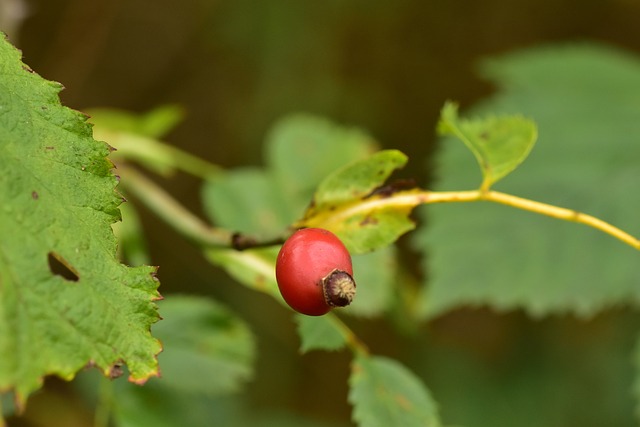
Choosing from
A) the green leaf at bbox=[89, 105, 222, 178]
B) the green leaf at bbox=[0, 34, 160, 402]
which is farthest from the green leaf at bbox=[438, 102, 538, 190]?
the green leaf at bbox=[89, 105, 222, 178]

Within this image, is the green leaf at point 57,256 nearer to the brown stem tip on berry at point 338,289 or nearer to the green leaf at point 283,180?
the brown stem tip on berry at point 338,289

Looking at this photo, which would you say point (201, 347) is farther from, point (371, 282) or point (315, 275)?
point (315, 275)

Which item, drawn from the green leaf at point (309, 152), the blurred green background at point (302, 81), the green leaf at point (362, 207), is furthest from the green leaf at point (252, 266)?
the blurred green background at point (302, 81)

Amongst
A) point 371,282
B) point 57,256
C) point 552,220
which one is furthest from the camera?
point 552,220

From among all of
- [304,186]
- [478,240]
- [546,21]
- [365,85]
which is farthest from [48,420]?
[546,21]

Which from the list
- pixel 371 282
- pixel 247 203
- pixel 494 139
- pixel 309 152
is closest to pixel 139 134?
pixel 247 203

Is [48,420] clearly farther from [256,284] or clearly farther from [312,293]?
[312,293]

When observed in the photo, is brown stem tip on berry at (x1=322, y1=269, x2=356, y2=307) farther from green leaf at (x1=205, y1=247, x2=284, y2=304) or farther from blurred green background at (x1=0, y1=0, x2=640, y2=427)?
blurred green background at (x1=0, y1=0, x2=640, y2=427)
